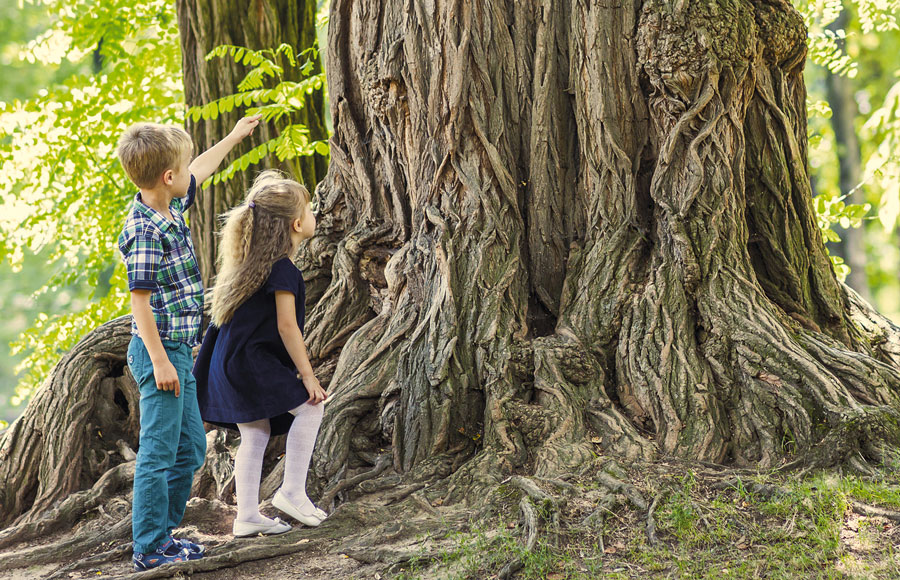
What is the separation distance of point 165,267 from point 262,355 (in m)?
0.60

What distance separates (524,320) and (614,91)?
1.48 m

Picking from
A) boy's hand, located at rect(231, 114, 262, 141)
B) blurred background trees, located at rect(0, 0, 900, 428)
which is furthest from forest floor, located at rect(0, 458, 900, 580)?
blurred background trees, located at rect(0, 0, 900, 428)

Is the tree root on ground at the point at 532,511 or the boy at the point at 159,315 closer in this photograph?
the tree root on ground at the point at 532,511

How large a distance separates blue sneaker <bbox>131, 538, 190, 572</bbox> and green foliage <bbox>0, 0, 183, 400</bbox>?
23.1 feet

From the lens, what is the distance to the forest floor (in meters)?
3.13

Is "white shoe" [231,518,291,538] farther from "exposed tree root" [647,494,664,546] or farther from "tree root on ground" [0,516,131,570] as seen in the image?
"exposed tree root" [647,494,664,546]

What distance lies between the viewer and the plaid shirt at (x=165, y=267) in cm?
338

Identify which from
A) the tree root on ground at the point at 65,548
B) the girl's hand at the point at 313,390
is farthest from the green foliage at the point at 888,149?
the tree root on ground at the point at 65,548

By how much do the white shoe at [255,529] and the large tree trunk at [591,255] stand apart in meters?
0.58

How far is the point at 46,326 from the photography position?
11500mm

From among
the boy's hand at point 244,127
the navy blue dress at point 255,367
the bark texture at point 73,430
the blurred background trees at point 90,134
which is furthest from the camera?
the blurred background trees at point 90,134

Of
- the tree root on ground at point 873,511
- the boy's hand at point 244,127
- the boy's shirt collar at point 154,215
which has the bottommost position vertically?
the tree root on ground at point 873,511

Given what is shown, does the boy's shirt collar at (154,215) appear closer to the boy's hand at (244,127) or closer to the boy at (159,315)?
the boy at (159,315)

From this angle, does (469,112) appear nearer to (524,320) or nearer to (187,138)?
(524,320)
